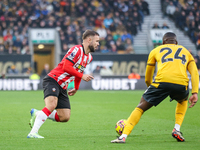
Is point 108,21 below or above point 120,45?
above

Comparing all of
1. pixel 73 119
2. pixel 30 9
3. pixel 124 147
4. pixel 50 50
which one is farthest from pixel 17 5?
pixel 124 147

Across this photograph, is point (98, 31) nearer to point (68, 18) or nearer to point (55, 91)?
point (68, 18)

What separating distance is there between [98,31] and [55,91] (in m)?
21.2

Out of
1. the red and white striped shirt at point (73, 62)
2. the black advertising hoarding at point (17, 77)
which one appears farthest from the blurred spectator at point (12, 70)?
the red and white striped shirt at point (73, 62)

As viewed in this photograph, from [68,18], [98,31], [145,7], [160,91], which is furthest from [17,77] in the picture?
[160,91]

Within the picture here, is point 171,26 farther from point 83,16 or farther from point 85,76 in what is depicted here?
point 85,76

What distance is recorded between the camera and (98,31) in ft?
89.5

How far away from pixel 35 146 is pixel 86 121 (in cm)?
377

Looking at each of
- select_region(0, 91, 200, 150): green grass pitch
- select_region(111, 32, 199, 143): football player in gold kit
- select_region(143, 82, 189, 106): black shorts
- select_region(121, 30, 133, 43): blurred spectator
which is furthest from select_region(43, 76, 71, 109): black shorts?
select_region(121, 30, 133, 43): blurred spectator

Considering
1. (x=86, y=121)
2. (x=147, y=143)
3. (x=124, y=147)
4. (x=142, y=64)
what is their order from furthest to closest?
(x=142, y=64), (x=86, y=121), (x=147, y=143), (x=124, y=147)

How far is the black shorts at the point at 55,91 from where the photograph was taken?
20.8 ft

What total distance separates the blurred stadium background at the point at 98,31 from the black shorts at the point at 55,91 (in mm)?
16809

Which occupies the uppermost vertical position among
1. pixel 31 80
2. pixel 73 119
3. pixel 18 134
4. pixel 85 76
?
pixel 85 76

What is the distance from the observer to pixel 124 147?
5.45 meters
